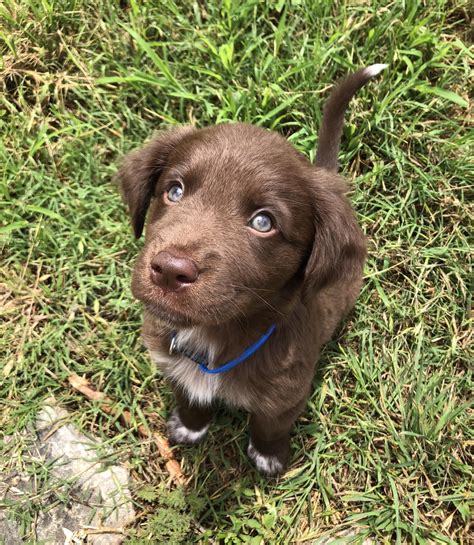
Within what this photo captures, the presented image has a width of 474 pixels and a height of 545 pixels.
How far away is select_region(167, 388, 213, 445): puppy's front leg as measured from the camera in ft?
10.8

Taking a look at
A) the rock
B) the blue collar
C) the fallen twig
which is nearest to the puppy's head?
the blue collar

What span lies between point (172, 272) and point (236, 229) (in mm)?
365

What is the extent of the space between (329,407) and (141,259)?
1.90m

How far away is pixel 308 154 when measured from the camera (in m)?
3.80

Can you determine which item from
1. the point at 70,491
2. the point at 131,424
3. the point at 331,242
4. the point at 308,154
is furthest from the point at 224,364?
the point at 308,154

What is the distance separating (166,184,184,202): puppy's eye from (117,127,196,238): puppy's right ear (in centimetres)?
21

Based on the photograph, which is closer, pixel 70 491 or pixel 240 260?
pixel 240 260

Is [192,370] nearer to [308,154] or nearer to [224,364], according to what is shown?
[224,364]

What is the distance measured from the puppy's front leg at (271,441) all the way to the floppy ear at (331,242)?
2.72 ft

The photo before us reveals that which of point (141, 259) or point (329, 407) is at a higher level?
point (141, 259)

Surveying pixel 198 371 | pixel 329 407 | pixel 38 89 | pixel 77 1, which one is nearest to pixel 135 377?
pixel 198 371

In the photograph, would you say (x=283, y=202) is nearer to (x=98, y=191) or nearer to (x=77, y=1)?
(x=98, y=191)

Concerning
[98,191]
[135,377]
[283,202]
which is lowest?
Answer: [135,377]

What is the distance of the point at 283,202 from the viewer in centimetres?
231
